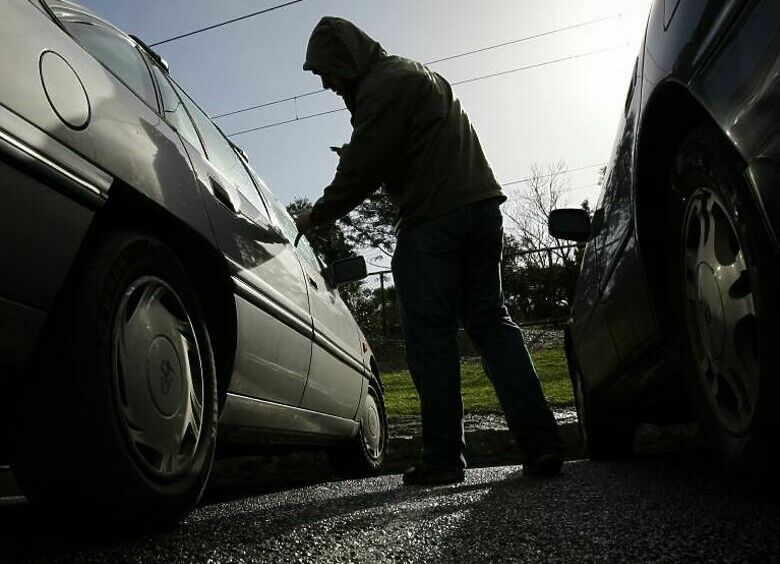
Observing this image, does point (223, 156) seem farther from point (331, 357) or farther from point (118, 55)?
point (331, 357)

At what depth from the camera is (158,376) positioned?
1.77 m

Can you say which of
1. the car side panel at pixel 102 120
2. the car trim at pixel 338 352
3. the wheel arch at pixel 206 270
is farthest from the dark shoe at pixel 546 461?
the car side panel at pixel 102 120

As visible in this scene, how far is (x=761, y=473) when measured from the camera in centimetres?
169

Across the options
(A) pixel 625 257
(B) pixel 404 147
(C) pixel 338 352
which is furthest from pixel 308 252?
(A) pixel 625 257

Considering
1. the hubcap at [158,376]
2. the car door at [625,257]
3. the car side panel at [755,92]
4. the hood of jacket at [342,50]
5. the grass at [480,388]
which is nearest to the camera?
the car side panel at [755,92]

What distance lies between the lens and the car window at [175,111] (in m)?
2.34

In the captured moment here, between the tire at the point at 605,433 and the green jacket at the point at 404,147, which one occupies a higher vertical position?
the green jacket at the point at 404,147

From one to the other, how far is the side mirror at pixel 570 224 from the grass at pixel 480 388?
337 centimetres

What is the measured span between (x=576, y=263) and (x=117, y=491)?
1418cm

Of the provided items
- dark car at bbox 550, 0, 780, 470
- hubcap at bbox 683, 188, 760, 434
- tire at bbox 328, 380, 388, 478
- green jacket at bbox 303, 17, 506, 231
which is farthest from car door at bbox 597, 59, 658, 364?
tire at bbox 328, 380, 388, 478

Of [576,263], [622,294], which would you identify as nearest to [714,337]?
[622,294]

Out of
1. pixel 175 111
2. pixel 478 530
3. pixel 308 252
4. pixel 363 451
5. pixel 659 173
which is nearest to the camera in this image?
pixel 478 530

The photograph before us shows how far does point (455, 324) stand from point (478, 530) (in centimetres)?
138

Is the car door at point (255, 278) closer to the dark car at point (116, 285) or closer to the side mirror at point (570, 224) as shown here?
the dark car at point (116, 285)
